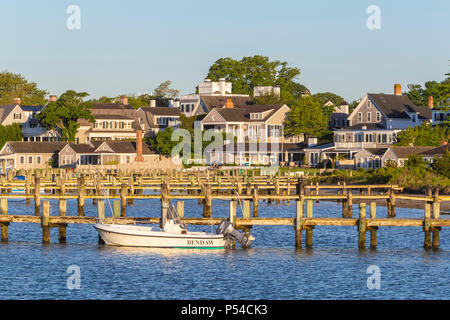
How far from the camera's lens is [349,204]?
60.7 meters

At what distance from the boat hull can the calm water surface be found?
35 cm

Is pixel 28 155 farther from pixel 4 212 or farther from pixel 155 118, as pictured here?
pixel 4 212

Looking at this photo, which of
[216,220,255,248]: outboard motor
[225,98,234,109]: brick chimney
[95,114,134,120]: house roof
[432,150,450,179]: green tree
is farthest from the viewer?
[95,114,134,120]: house roof

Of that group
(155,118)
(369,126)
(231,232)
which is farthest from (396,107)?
(231,232)

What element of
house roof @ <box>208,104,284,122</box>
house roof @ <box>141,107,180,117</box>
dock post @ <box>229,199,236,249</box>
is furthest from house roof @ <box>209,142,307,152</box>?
dock post @ <box>229,199,236,249</box>

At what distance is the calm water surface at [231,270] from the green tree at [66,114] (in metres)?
83.1

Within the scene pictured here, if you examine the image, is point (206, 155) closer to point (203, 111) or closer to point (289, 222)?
point (203, 111)

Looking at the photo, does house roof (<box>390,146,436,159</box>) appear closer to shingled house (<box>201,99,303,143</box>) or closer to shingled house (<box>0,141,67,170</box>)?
shingled house (<box>201,99,303,143</box>)

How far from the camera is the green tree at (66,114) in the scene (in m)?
135

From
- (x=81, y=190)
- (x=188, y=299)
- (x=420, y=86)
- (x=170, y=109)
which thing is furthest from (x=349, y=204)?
(x=420, y=86)

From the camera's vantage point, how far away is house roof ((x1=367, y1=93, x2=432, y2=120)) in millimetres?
121000

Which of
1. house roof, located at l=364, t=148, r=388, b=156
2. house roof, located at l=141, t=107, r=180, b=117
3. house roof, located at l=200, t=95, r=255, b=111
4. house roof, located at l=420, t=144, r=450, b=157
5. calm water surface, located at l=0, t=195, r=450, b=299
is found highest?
house roof, located at l=200, t=95, r=255, b=111

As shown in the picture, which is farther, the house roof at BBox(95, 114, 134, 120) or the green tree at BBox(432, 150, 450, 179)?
the house roof at BBox(95, 114, 134, 120)

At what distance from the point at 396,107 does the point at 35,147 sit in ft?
172
